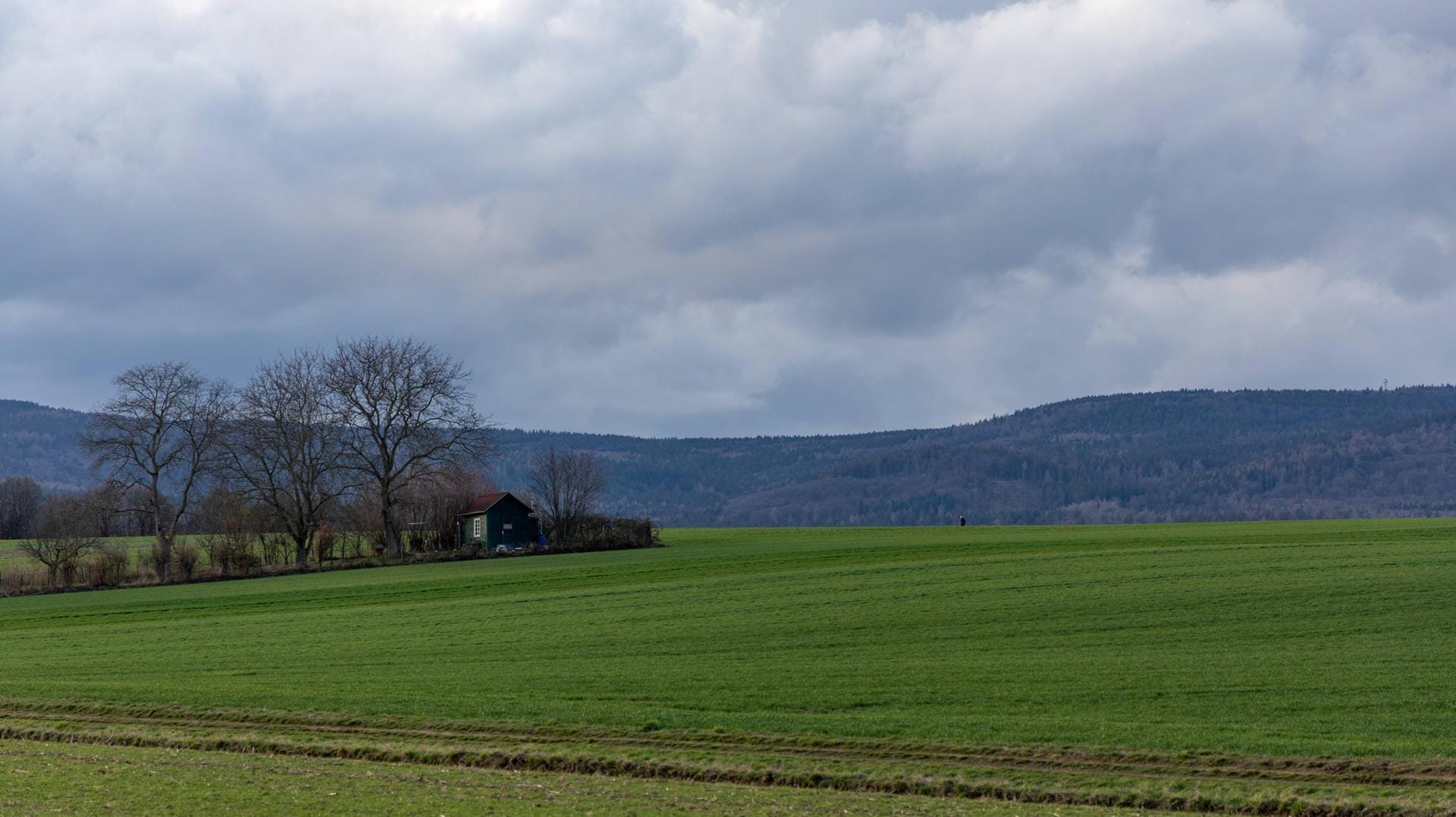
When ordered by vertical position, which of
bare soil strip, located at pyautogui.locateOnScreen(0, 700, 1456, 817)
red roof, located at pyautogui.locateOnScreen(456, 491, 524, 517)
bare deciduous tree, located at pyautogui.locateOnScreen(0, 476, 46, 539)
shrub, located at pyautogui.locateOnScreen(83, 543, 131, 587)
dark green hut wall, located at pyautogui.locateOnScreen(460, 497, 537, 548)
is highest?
bare deciduous tree, located at pyautogui.locateOnScreen(0, 476, 46, 539)

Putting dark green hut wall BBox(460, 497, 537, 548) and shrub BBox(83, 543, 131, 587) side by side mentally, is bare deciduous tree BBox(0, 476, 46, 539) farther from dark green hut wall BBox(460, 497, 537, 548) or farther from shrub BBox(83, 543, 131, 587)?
dark green hut wall BBox(460, 497, 537, 548)

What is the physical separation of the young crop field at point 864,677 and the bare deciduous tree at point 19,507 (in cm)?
10209

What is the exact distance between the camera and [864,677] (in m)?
29.4

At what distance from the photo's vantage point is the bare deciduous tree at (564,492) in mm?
88875

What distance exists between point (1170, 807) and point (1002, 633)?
18.2 metres

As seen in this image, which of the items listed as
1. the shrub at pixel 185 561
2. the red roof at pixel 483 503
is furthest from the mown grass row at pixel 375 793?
the red roof at pixel 483 503

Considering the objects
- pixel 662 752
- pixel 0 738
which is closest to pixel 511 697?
pixel 662 752

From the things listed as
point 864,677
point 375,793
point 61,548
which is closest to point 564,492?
point 61,548

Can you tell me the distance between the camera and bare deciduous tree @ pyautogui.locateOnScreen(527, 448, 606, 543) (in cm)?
8888

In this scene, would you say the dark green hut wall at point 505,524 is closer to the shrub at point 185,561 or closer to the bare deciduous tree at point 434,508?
the bare deciduous tree at point 434,508

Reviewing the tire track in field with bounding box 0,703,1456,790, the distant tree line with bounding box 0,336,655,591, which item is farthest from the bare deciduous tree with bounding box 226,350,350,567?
the tire track in field with bounding box 0,703,1456,790

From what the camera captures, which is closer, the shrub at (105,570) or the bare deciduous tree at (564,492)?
the shrub at (105,570)

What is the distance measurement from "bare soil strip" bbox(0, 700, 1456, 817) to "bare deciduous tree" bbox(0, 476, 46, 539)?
133 m

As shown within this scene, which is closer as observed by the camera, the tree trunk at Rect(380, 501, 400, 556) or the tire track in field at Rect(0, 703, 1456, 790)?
the tire track in field at Rect(0, 703, 1456, 790)
